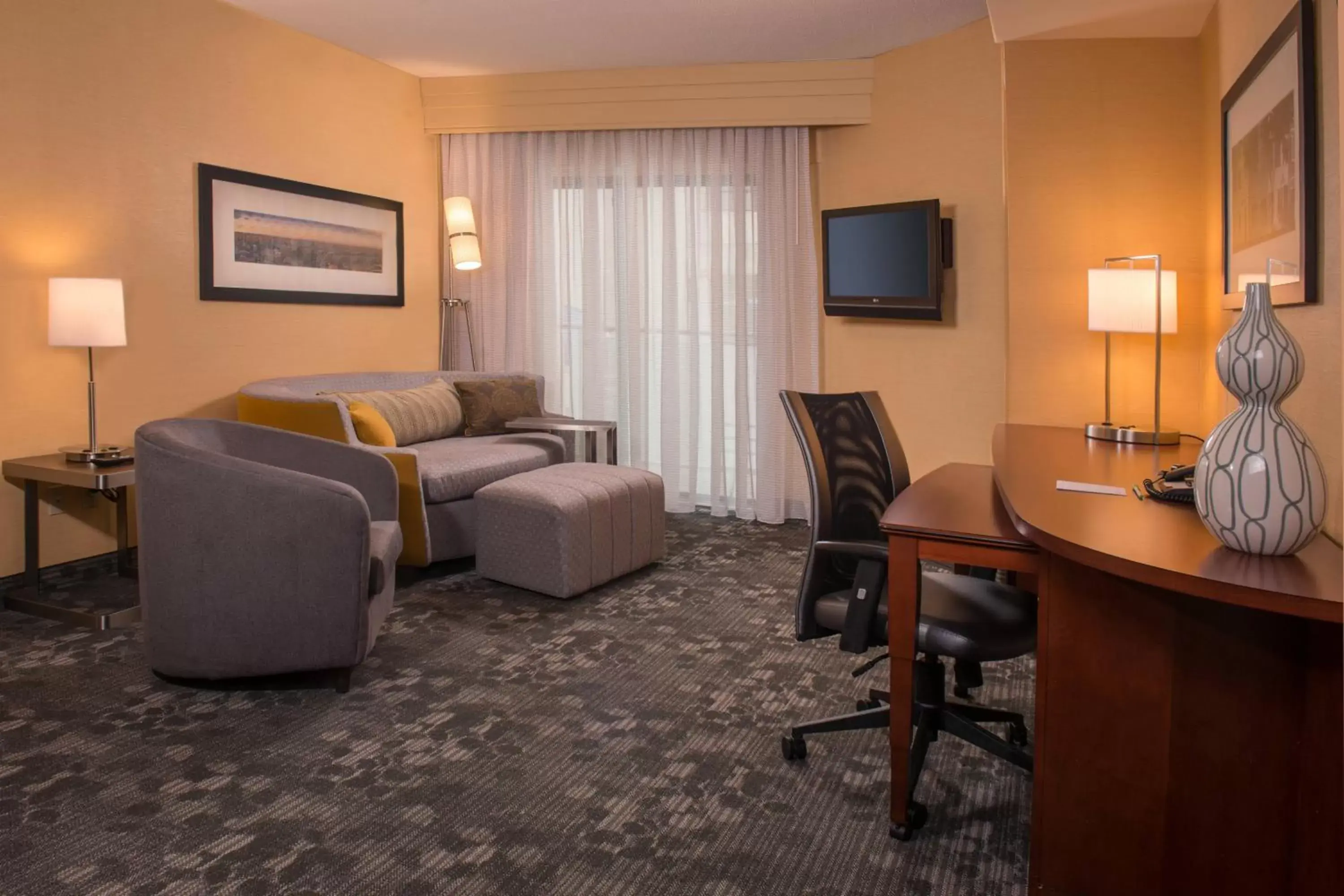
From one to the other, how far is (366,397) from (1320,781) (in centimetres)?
445

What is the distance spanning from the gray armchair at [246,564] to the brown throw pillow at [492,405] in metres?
2.60

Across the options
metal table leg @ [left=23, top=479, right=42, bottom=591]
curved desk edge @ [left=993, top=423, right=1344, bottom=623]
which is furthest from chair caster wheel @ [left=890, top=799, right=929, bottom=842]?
metal table leg @ [left=23, top=479, right=42, bottom=591]

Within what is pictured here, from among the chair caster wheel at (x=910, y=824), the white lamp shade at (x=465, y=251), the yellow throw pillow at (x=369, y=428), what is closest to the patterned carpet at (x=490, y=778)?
the chair caster wheel at (x=910, y=824)

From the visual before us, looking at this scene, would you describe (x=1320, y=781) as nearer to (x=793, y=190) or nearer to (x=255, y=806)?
(x=255, y=806)

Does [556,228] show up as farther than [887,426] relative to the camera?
Yes

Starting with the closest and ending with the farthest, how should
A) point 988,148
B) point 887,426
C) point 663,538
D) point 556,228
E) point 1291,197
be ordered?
point 1291,197
point 887,426
point 663,538
point 988,148
point 556,228

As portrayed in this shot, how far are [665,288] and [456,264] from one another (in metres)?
1.27

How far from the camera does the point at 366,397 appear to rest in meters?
5.22

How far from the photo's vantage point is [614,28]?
17.1ft

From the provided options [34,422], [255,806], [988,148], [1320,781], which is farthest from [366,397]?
[1320,781]

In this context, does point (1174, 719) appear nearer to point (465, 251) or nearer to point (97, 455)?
point (97, 455)

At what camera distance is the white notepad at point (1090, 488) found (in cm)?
248

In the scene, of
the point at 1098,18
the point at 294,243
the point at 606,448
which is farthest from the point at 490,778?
the point at 294,243

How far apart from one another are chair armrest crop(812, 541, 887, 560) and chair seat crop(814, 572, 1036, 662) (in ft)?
0.44
